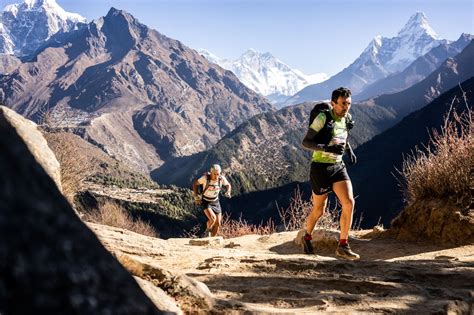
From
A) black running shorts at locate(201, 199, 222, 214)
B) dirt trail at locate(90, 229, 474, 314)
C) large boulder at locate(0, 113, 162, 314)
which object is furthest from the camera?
black running shorts at locate(201, 199, 222, 214)

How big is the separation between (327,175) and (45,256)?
498cm

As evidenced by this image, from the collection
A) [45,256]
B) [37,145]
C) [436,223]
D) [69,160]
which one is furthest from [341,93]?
[69,160]

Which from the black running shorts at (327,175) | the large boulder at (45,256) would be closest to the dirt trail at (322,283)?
the black running shorts at (327,175)

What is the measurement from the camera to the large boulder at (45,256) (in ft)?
3.01

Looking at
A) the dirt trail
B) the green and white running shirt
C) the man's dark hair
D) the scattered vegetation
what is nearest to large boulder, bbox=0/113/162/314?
the dirt trail

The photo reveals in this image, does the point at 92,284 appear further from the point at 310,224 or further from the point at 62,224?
the point at 310,224

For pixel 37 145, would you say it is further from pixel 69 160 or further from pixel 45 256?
pixel 69 160

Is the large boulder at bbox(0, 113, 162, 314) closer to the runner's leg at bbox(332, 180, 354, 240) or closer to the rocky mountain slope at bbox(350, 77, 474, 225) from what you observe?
the runner's leg at bbox(332, 180, 354, 240)

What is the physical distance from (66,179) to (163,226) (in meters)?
92.0

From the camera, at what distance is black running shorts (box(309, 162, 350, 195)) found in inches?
223

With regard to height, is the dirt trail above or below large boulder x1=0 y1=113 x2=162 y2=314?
below

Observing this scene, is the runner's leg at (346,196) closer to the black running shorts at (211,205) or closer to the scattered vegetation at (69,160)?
the black running shorts at (211,205)

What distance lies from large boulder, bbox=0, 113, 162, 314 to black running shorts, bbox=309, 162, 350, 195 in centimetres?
475

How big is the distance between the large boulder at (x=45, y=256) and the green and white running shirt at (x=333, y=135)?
15.2 feet
